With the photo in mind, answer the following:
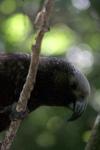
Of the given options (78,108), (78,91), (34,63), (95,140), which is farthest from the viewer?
(78,91)

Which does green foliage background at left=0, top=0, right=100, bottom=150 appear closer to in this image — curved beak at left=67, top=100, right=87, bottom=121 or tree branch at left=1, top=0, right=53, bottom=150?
curved beak at left=67, top=100, right=87, bottom=121

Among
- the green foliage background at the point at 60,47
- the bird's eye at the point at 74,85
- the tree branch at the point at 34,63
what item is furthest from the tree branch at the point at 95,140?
the green foliage background at the point at 60,47

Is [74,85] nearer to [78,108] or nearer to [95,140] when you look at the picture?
[78,108]

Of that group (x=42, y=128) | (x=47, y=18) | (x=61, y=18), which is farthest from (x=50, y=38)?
(x=47, y=18)

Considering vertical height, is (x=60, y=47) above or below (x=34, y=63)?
below

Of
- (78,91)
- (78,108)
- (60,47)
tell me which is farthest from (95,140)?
(60,47)

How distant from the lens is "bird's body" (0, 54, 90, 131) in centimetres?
344

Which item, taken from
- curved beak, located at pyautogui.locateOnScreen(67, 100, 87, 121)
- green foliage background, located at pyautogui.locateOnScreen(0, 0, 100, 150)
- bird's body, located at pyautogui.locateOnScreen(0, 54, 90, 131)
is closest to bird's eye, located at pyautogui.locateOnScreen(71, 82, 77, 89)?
bird's body, located at pyautogui.locateOnScreen(0, 54, 90, 131)

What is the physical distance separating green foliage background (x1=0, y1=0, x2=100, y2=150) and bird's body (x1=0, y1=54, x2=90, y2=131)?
0.46 meters

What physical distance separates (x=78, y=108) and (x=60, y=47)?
4.05ft

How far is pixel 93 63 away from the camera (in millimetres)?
4516

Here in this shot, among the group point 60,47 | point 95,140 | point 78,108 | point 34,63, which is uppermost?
point 34,63

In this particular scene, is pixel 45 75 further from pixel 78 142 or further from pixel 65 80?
pixel 78 142

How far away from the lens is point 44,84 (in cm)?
362
